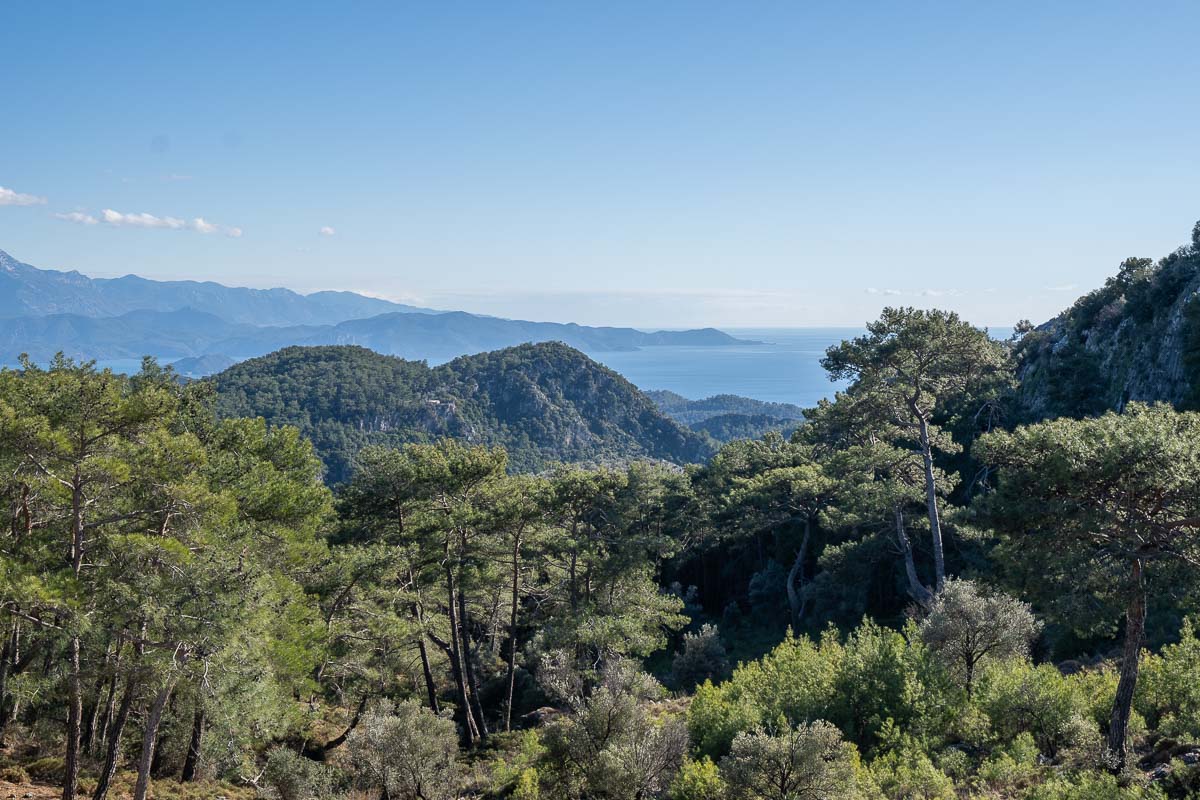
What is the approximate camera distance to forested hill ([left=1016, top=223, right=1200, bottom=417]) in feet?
79.2

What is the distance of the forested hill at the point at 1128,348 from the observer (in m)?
24.1

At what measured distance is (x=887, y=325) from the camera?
17750mm

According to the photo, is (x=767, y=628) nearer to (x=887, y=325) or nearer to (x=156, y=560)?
(x=887, y=325)

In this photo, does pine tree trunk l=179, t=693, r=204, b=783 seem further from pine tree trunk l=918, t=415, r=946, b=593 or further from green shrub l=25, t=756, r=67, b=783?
pine tree trunk l=918, t=415, r=946, b=593

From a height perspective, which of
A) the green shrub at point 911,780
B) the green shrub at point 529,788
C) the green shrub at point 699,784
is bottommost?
the green shrub at point 529,788

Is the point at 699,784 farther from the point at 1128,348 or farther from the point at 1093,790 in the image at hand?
the point at 1128,348

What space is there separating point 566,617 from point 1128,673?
43.2ft

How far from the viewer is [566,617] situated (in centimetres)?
1850

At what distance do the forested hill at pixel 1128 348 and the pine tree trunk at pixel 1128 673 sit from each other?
1719 cm

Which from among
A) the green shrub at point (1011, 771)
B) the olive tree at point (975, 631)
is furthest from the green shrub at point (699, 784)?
the olive tree at point (975, 631)

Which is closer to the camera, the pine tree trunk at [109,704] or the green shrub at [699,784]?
the green shrub at [699,784]

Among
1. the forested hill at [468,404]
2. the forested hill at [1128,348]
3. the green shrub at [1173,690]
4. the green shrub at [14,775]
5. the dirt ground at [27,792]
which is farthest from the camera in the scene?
the forested hill at [468,404]

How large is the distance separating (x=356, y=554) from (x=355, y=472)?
11.0 feet

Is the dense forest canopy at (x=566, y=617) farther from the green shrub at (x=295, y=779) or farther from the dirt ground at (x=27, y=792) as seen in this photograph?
the dirt ground at (x=27, y=792)
